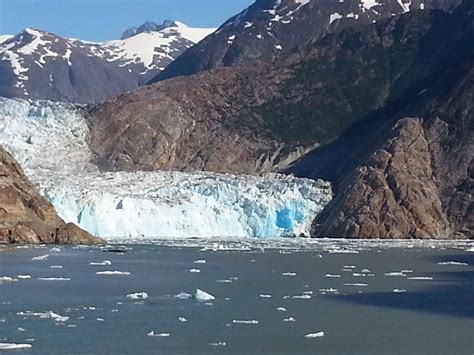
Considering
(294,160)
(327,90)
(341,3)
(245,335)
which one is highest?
(341,3)

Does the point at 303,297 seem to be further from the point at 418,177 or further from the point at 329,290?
the point at 418,177

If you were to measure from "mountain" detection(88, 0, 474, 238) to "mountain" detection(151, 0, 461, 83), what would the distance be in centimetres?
4486

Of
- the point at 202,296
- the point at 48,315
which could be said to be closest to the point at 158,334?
the point at 48,315

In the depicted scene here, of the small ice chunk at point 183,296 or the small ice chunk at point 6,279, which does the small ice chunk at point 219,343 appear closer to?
the small ice chunk at point 183,296

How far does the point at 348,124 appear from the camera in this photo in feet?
321

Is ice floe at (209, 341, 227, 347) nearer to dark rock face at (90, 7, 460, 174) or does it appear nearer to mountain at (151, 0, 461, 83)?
dark rock face at (90, 7, 460, 174)

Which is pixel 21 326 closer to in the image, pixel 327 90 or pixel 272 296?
pixel 272 296

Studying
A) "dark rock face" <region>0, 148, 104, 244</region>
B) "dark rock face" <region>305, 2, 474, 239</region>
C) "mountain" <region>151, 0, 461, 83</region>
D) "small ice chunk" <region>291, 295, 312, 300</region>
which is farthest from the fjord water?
"mountain" <region>151, 0, 461, 83</region>

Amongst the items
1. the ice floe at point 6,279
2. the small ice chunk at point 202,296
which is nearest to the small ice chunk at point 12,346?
the small ice chunk at point 202,296

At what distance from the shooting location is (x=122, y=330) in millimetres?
26266

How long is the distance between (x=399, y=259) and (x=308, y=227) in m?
22.0

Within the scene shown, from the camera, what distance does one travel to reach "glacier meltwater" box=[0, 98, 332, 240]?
217 ft

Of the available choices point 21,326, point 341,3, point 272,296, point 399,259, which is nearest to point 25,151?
point 399,259

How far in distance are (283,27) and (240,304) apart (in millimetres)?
134447
